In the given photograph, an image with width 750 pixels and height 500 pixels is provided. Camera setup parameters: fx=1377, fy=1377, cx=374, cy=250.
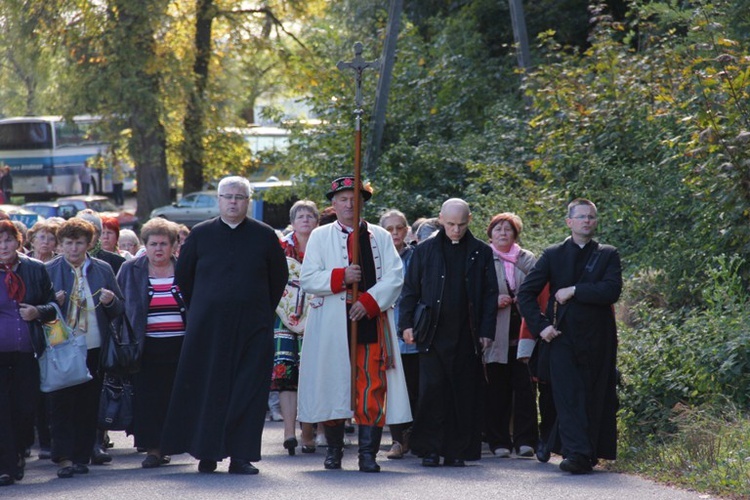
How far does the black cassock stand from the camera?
31.4 ft

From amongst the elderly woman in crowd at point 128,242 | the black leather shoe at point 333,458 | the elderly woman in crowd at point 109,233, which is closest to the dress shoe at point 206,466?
the black leather shoe at point 333,458

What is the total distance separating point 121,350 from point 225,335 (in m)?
0.95

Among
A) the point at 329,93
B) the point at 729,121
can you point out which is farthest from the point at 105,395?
the point at 329,93

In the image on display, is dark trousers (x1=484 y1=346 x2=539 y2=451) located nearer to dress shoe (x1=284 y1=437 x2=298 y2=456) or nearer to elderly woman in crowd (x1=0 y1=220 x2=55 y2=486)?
dress shoe (x1=284 y1=437 x2=298 y2=456)

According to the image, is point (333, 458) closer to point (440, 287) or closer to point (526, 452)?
point (440, 287)

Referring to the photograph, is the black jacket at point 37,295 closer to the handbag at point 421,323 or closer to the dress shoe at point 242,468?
the dress shoe at point 242,468

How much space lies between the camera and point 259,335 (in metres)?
9.70

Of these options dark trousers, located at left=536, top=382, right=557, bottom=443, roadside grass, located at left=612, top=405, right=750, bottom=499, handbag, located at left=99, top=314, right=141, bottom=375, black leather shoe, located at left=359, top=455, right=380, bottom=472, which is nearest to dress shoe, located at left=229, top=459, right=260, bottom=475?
black leather shoe, located at left=359, top=455, right=380, bottom=472

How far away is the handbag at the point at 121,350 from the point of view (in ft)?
33.0

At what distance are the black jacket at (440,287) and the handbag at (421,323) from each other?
31mm

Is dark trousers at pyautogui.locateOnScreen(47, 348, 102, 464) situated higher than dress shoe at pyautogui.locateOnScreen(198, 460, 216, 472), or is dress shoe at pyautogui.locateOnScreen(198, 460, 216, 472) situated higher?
dark trousers at pyautogui.locateOnScreen(47, 348, 102, 464)

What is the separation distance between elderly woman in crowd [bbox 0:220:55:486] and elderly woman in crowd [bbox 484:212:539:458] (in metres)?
3.50

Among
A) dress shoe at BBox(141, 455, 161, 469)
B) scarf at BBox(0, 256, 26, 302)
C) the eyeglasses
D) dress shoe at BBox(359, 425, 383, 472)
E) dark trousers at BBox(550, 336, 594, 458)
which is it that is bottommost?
dress shoe at BBox(141, 455, 161, 469)

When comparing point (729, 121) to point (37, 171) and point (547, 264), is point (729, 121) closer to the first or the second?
point (547, 264)
